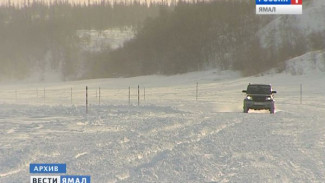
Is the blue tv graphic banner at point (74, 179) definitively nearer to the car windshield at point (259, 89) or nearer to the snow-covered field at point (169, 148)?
the snow-covered field at point (169, 148)

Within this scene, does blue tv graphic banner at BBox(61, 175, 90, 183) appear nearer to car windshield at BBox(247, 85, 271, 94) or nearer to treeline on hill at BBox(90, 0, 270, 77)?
car windshield at BBox(247, 85, 271, 94)

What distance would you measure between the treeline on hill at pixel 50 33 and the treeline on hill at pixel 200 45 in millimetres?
11403

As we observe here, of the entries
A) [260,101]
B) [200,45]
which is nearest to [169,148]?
[260,101]

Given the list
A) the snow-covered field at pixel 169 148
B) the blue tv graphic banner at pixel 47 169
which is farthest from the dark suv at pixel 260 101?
the blue tv graphic banner at pixel 47 169

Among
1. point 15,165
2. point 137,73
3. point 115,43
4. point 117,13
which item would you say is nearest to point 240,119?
point 15,165

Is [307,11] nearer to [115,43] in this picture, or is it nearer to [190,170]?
[115,43]

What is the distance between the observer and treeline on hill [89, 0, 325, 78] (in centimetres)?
8162

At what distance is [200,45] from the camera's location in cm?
9794

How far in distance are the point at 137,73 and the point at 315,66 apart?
46.1m

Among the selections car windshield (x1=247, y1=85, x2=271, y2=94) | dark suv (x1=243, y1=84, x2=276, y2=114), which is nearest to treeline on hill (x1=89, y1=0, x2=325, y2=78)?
car windshield (x1=247, y1=85, x2=271, y2=94)

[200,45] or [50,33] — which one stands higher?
[50,33]

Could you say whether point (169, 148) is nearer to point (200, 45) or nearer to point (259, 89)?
point (259, 89)

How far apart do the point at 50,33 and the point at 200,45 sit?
66.1 m

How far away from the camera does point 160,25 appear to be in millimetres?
113000
